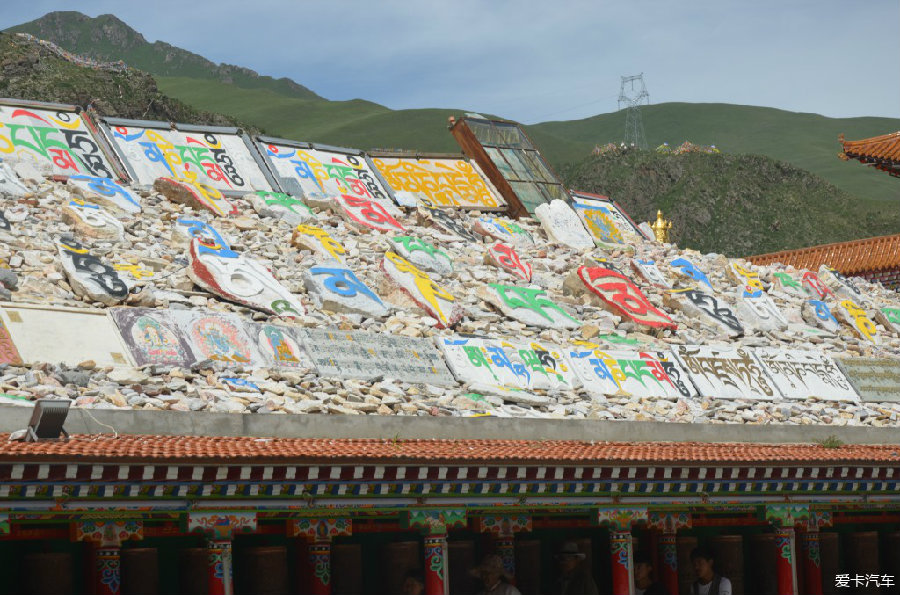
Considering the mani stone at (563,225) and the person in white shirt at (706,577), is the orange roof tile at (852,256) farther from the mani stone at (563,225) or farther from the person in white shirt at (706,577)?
the person in white shirt at (706,577)

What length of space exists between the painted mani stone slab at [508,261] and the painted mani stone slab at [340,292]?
461cm

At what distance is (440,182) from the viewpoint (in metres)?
35.2

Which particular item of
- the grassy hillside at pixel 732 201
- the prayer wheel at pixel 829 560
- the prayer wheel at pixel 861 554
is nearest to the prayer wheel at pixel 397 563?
the prayer wheel at pixel 829 560

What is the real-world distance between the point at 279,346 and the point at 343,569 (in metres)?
4.80

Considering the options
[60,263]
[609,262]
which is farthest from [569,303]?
[60,263]

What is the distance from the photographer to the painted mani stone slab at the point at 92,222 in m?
24.6

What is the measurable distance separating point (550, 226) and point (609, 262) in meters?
2.83

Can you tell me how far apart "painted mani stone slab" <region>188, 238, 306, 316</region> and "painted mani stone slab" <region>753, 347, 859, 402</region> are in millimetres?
9937

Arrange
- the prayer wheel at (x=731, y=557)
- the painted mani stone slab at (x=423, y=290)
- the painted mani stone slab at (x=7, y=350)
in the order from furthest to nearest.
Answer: the painted mani stone slab at (x=423, y=290), the prayer wheel at (x=731, y=557), the painted mani stone slab at (x=7, y=350)

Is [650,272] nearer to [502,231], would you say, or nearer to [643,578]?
[502,231]

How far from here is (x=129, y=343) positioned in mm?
20094

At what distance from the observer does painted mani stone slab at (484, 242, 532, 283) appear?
29388 millimetres

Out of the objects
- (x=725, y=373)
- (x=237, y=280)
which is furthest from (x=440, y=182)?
(x=237, y=280)

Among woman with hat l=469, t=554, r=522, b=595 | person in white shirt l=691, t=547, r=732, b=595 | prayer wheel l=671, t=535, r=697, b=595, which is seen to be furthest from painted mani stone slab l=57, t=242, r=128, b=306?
person in white shirt l=691, t=547, r=732, b=595
